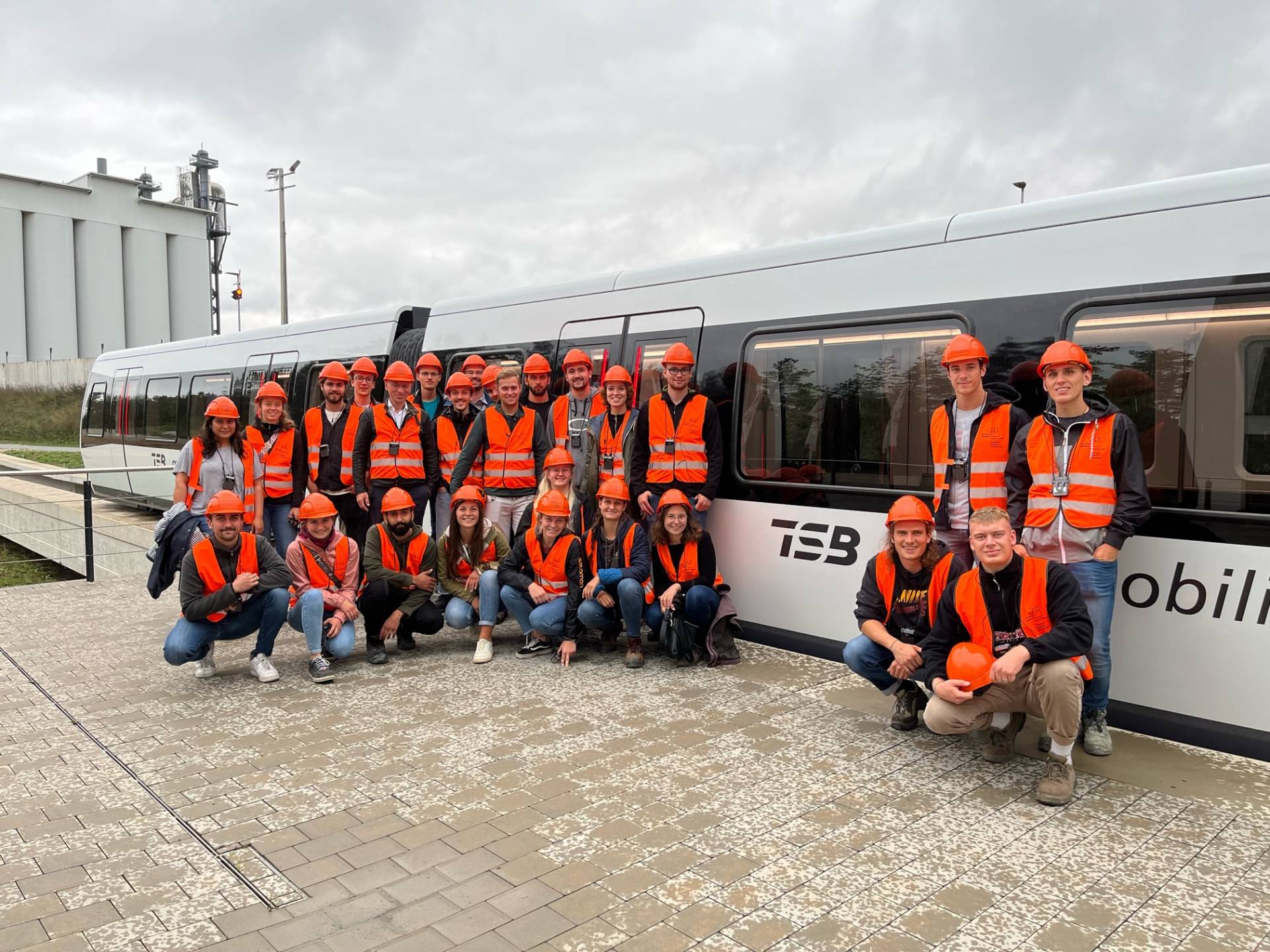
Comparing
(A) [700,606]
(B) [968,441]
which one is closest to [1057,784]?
(B) [968,441]

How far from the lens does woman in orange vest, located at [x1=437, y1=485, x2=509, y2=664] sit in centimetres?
627

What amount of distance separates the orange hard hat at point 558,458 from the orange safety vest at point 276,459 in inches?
88.2

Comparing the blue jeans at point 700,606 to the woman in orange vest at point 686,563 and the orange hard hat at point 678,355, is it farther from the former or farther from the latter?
the orange hard hat at point 678,355

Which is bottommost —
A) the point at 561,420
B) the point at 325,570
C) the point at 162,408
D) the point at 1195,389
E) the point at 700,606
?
the point at 700,606

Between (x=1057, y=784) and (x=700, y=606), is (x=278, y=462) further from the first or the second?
(x=1057, y=784)

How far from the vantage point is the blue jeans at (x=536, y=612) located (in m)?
6.14

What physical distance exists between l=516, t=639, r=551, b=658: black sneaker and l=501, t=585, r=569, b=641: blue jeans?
0.25ft

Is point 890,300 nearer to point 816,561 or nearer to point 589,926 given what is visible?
point 816,561

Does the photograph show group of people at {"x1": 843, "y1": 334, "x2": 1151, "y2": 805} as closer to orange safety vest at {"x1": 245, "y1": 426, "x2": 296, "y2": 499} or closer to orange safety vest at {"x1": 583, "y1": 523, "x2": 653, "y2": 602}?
orange safety vest at {"x1": 583, "y1": 523, "x2": 653, "y2": 602}

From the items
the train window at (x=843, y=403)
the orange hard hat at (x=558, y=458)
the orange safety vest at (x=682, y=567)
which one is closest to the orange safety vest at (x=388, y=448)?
the orange hard hat at (x=558, y=458)

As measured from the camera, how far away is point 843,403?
580 cm

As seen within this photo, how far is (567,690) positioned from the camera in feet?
18.1

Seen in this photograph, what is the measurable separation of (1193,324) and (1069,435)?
833 millimetres

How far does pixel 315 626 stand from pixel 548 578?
1560mm
